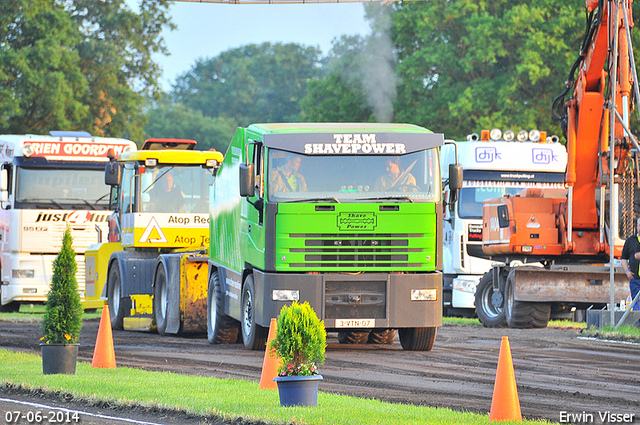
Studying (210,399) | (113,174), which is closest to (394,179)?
(210,399)

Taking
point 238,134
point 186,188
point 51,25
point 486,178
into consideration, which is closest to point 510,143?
point 486,178

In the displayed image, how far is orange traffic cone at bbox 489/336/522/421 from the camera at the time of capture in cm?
905

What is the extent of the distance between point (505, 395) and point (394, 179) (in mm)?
6942

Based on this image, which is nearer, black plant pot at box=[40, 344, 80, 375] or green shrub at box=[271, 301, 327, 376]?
green shrub at box=[271, 301, 327, 376]

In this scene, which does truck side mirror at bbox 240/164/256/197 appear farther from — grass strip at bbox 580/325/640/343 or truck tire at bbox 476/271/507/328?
truck tire at bbox 476/271/507/328

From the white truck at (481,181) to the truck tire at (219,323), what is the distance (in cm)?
789

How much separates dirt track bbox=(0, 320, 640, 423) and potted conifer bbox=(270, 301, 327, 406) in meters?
1.50

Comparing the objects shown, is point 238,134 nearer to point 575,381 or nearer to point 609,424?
point 575,381

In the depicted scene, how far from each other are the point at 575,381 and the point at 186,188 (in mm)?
10768

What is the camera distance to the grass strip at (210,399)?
30.5 ft

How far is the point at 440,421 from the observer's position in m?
9.17

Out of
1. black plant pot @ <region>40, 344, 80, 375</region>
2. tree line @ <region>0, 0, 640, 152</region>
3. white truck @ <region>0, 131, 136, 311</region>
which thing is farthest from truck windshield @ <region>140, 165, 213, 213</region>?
tree line @ <region>0, 0, 640, 152</region>

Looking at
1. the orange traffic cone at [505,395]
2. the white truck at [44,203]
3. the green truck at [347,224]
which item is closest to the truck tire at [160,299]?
the white truck at [44,203]

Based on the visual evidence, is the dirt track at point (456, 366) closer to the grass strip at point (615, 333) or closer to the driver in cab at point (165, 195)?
the grass strip at point (615, 333)
